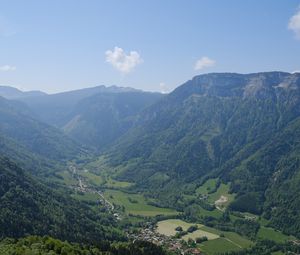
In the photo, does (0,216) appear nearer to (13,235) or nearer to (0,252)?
(13,235)

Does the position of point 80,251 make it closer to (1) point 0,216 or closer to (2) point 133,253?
(2) point 133,253

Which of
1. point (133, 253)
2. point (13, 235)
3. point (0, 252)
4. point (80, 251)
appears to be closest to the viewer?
point (0, 252)

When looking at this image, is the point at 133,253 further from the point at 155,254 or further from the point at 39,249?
the point at 39,249

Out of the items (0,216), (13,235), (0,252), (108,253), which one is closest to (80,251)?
(108,253)

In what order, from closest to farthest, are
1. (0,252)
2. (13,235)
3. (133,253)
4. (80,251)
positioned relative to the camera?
(0,252)
(80,251)
(133,253)
(13,235)

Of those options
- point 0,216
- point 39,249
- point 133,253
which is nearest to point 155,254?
point 133,253

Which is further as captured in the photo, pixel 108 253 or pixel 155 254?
pixel 155 254

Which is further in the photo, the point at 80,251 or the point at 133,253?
the point at 133,253

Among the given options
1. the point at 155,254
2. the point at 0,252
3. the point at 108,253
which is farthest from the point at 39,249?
the point at 155,254
